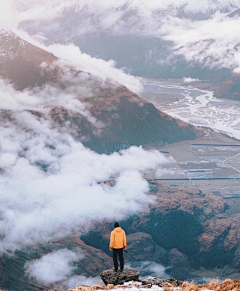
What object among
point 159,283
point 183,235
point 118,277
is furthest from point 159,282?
point 183,235

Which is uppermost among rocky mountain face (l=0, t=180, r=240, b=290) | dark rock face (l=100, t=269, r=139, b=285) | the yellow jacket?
rocky mountain face (l=0, t=180, r=240, b=290)

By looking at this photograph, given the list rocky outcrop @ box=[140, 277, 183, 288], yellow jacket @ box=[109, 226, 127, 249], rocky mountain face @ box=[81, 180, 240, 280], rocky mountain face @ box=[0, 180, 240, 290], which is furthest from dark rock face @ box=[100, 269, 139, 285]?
rocky mountain face @ box=[81, 180, 240, 280]

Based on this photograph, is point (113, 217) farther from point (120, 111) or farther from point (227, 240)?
point (120, 111)

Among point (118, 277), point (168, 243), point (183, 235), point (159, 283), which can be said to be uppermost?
point (183, 235)

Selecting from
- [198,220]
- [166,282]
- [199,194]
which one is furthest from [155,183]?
[166,282]

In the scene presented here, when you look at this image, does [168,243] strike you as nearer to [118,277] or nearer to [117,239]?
[118,277]

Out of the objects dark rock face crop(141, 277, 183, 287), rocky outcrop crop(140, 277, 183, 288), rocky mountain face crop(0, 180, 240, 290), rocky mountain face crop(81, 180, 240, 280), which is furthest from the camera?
rocky mountain face crop(81, 180, 240, 280)

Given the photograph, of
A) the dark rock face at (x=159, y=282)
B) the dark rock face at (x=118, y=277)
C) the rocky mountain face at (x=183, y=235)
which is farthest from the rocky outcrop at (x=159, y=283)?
the rocky mountain face at (x=183, y=235)

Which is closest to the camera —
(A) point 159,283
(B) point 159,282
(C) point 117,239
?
(C) point 117,239

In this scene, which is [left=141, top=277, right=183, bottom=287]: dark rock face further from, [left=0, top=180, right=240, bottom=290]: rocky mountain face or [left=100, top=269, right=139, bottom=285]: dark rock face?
[left=0, top=180, right=240, bottom=290]: rocky mountain face

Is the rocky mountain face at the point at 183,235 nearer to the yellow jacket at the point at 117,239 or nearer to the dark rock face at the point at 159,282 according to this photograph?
the dark rock face at the point at 159,282
